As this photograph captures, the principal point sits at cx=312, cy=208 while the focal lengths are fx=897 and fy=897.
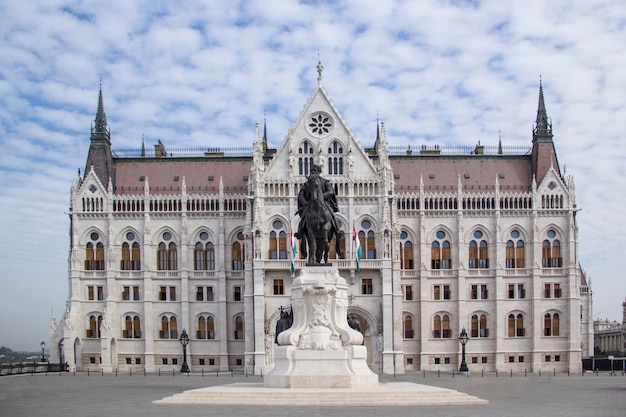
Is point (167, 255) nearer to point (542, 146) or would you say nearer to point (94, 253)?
point (94, 253)

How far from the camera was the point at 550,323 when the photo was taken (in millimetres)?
91312

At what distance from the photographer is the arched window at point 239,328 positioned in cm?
9062

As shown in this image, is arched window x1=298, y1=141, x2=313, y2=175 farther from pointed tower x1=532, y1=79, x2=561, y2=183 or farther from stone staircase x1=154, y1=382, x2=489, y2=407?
stone staircase x1=154, y1=382, x2=489, y2=407

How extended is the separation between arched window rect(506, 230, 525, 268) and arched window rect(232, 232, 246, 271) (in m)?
27.1

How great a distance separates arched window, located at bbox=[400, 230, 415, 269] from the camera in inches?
3615

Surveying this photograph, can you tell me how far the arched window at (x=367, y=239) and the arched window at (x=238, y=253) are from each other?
12.8m

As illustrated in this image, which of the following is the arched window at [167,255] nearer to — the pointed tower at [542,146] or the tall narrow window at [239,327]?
the tall narrow window at [239,327]

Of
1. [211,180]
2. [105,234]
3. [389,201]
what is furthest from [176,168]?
[389,201]

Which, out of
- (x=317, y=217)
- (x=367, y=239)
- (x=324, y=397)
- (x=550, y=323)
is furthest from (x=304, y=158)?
(x=324, y=397)

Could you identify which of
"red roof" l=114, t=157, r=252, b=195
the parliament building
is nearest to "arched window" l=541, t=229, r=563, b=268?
the parliament building

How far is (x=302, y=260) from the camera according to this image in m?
84.1

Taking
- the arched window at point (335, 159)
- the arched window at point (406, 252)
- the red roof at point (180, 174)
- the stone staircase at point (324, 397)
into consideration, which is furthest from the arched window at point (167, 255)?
the stone staircase at point (324, 397)

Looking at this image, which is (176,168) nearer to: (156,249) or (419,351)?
(156,249)

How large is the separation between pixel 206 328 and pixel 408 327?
20.5 meters
